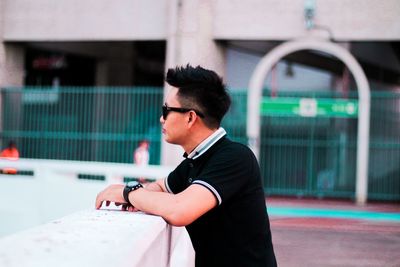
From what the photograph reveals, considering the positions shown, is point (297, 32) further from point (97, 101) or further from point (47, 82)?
point (47, 82)

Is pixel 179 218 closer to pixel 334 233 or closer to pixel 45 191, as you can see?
pixel 45 191

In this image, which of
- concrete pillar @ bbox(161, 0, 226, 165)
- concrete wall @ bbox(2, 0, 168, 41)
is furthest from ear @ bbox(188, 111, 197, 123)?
concrete wall @ bbox(2, 0, 168, 41)

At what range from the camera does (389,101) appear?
1616 cm

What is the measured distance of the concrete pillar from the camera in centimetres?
1639

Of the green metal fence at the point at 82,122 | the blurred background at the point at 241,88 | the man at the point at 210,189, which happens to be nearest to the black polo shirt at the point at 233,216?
the man at the point at 210,189

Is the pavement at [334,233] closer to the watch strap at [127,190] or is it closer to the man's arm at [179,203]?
the watch strap at [127,190]

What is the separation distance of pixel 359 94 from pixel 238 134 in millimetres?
3429

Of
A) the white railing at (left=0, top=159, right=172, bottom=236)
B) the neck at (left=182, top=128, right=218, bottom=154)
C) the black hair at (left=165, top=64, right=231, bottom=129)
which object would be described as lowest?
the white railing at (left=0, top=159, right=172, bottom=236)

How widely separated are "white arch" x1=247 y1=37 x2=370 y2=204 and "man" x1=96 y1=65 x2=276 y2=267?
1367 centimetres

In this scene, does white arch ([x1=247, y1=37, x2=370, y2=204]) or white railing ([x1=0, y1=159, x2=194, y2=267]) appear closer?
white railing ([x1=0, y1=159, x2=194, y2=267])

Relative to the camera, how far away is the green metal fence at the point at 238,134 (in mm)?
16422

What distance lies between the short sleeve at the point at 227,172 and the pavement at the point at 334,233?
4.90m

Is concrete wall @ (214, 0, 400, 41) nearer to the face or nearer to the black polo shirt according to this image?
the face

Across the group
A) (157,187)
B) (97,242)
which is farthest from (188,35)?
(97,242)
